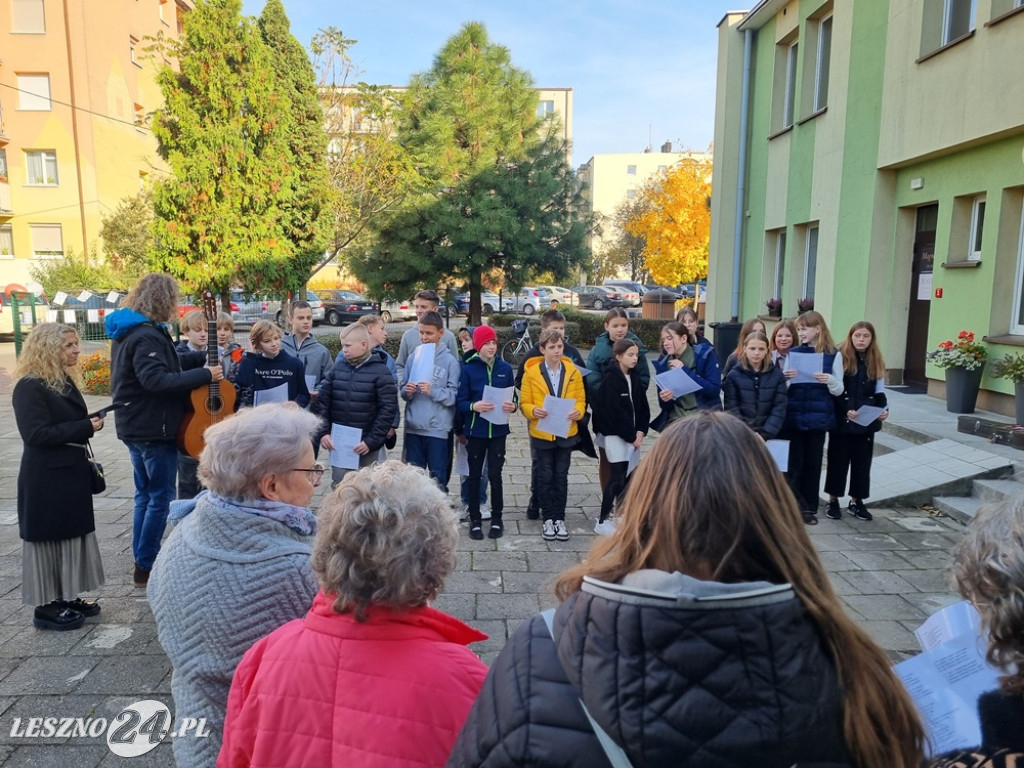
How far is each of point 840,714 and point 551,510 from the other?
177 inches

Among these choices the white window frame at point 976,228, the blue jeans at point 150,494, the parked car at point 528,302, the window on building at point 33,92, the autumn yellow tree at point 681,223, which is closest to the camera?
the blue jeans at point 150,494

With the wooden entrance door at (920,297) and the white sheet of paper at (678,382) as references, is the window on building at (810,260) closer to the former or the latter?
the wooden entrance door at (920,297)

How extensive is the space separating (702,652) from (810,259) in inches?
562

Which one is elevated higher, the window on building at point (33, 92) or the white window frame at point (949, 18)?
the window on building at point (33, 92)

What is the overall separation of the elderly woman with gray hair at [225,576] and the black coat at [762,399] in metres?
4.36

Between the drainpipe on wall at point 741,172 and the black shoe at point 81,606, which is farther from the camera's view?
the drainpipe on wall at point 741,172

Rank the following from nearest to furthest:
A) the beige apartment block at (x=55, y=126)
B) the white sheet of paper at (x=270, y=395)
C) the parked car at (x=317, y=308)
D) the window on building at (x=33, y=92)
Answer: the white sheet of paper at (x=270, y=395) < the beige apartment block at (x=55, y=126) < the window on building at (x=33, y=92) < the parked car at (x=317, y=308)

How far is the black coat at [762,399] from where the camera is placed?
18.5 feet

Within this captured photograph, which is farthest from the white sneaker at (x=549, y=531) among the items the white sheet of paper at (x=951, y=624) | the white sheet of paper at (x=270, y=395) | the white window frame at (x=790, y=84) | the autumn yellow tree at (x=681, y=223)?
the autumn yellow tree at (x=681, y=223)

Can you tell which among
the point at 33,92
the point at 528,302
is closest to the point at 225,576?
the point at 33,92

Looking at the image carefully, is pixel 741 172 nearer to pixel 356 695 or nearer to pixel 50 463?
pixel 50 463

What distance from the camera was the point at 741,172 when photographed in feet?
52.6

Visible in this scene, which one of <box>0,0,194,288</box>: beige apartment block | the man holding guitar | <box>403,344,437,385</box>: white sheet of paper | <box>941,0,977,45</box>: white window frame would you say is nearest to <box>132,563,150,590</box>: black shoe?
the man holding guitar

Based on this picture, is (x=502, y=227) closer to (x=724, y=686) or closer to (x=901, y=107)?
(x=901, y=107)
